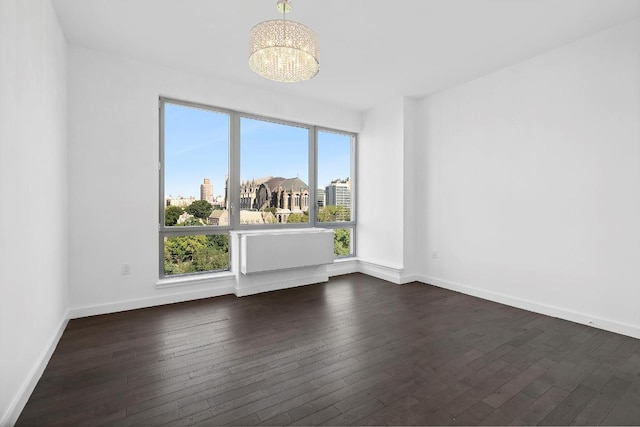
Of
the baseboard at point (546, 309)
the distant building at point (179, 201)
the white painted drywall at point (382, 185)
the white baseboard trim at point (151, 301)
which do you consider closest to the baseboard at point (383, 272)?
the white painted drywall at point (382, 185)

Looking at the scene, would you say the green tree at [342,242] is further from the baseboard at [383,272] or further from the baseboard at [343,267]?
the baseboard at [383,272]

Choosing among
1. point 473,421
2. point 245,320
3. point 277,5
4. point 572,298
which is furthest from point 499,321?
point 277,5

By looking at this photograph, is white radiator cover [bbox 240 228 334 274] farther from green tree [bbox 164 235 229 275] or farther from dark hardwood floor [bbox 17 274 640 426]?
dark hardwood floor [bbox 17 274 640 426]

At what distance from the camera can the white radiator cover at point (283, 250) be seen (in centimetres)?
391

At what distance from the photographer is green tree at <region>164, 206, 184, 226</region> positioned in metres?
3.82

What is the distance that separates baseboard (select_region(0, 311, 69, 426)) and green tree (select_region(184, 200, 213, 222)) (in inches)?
71.3

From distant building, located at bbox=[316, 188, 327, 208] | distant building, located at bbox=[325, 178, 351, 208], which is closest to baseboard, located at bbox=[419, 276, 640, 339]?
distant building, located at bbox=[325, 178, 351, 208]

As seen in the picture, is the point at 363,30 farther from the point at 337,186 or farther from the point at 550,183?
the point at 337,186

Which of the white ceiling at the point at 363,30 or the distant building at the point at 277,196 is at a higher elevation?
the white ceiling at the point at 363,30

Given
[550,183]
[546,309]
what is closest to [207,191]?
[550,183]

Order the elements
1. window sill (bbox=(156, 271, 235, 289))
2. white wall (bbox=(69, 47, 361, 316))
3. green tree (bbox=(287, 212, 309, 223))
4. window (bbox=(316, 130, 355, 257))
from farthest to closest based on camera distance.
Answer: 1. window (bbox=(316, 130, 355, 257))
2. green tree (bbox=(287, 212, 309, 223))
3. window sill (bbox=(156, 271, 235, 289))
4. white wall (bbox=(69, 47, 361, 316))

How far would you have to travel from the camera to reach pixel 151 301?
11.7 ft

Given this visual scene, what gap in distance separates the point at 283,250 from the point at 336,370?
217 centimetres

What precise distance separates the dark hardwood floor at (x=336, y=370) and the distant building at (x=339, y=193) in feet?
7.46
